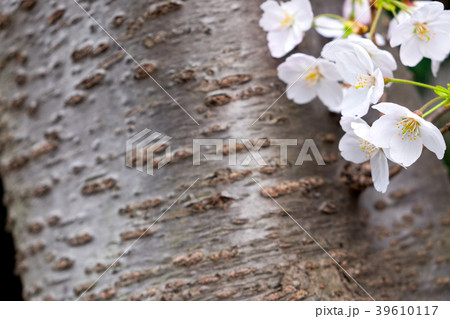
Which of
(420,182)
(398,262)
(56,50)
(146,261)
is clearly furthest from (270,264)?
(56,50)

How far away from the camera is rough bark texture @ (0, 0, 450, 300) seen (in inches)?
24.3

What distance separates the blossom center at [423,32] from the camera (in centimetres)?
54

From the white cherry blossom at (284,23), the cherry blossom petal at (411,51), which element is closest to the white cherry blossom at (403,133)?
the cherry blossom petal at (411,51)

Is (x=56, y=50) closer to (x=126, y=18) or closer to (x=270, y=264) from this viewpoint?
(x=126, y=18)

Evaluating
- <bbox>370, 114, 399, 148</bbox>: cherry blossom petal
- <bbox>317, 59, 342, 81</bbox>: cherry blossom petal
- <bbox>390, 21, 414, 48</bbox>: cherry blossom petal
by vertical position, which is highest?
<bbox>390, 21, 414, 48</bbox>: cherry blossom petal

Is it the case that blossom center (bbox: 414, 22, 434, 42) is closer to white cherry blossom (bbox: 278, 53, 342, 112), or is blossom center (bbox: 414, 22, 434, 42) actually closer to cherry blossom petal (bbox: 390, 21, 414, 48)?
cherry blossom petal (bbox: 390, 21, 414, 48)

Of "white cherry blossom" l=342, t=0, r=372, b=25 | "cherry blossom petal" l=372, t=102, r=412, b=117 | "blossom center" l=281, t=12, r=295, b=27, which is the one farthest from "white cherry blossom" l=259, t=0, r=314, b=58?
"cherry blossom petal" l=372, t=102, r=412, b=117

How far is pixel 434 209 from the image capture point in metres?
0.82

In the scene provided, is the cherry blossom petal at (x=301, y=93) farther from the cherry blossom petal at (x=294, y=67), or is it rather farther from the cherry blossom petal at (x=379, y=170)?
the cherry blossom petal at (x=379, y=170)

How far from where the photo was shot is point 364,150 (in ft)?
1.83

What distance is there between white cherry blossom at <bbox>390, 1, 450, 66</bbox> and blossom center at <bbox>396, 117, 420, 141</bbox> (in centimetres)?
12

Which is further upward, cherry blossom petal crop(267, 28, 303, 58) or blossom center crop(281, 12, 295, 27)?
blossom center crop(281, 12, 295, 27)

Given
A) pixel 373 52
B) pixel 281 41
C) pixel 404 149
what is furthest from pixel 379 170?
pixel 281 41
